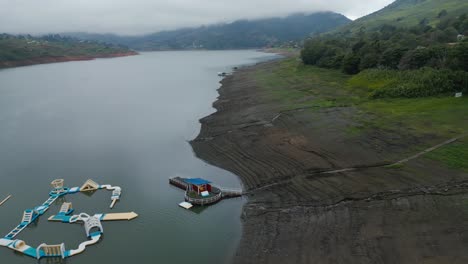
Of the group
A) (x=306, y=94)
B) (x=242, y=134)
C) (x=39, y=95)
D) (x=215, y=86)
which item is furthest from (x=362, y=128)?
(x=39, y=95)

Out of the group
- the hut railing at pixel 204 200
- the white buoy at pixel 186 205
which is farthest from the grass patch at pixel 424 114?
the white buoy at pixel 186 205

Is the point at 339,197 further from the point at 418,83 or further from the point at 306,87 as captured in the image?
the point at 306,87

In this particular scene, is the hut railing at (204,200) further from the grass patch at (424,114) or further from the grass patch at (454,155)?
the grass patch at (424,114)

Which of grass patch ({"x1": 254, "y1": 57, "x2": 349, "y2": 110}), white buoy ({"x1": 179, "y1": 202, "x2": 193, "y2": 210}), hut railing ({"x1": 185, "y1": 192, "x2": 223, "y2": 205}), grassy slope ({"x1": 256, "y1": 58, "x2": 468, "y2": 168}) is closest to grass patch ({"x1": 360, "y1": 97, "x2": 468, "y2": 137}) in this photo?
grassy slope ({"x1": 256, "y1": 58, "x2": 468, "y2": 168})

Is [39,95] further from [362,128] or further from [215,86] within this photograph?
[362,128]

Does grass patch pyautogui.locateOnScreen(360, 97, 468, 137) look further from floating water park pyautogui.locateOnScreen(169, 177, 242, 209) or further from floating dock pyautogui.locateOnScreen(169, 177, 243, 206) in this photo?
floating water park pyautogui.locateOnScreen(169, 177, 242, 209)

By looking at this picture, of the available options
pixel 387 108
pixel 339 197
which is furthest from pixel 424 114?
pixel 339 197
